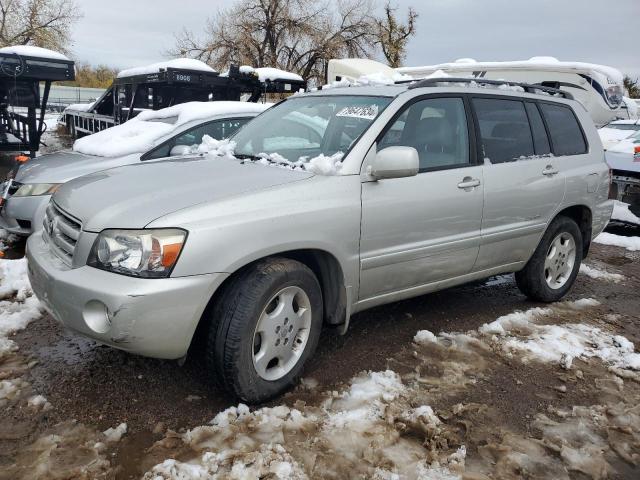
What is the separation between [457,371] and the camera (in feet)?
10.8

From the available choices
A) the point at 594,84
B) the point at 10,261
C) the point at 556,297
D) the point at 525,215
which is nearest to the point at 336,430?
the point at 525,215

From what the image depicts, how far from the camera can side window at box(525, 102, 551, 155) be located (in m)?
4.21

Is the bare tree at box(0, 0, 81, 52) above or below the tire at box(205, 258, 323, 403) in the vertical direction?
above

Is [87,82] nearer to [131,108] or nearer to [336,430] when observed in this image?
[131,108]

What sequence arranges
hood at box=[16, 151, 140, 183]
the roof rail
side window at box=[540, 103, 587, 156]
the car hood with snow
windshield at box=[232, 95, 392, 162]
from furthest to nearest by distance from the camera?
the car hood with snow < hood at box=[16, 151, 140, 183] < side window at box=[540, 103, 587, 156] < the roof rail < windshield at box=[232, 95, 392, 162]

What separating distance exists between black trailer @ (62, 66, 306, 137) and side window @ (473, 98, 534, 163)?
699cm

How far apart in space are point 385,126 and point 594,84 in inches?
315

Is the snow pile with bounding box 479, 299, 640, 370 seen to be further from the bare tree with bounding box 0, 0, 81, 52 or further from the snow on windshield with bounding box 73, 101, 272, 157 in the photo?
the bare tree with bounding box 0, 0, 81, 52

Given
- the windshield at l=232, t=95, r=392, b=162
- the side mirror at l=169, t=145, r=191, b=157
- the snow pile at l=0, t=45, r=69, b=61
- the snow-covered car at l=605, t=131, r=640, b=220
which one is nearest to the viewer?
the windshield at l=232, t=95, r=392, b=162

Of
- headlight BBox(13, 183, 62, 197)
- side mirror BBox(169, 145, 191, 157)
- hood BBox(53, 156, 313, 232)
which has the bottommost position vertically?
headlight BBox(13, 183, 62, 197)

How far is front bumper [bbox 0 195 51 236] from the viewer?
5.14 m

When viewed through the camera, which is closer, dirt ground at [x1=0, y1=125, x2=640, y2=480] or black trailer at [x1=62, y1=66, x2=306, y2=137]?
dirt ground at [x1=0, y1=125, x2=640, y2=480]

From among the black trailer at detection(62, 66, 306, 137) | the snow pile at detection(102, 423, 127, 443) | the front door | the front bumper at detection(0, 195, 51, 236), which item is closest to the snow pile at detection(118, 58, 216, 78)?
the black trailer at detection(62, 66, 306, 137)

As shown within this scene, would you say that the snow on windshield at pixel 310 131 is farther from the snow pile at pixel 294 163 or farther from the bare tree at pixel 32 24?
the bare tree at pixel 32 24
